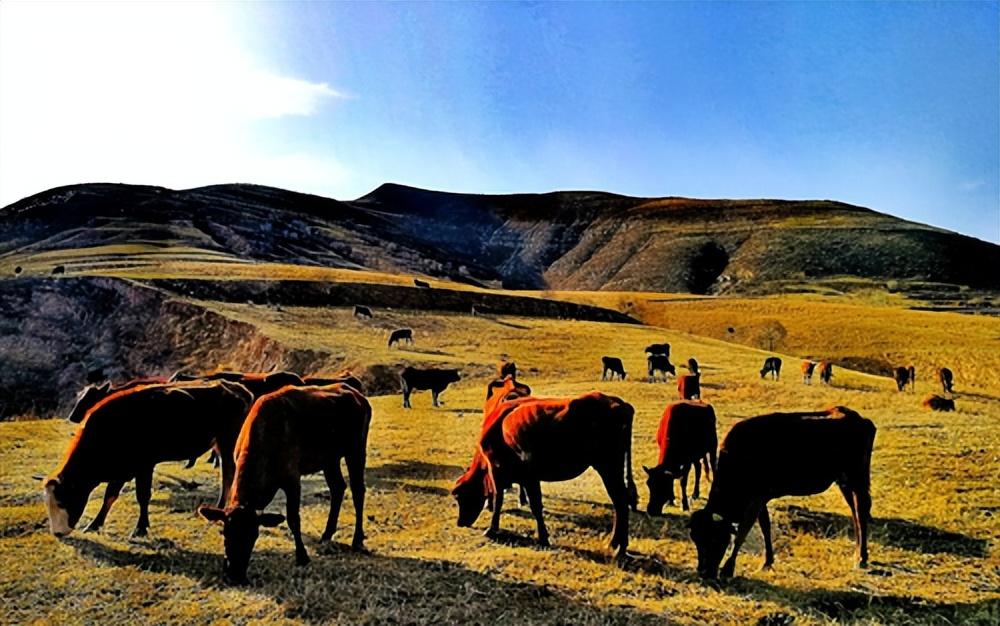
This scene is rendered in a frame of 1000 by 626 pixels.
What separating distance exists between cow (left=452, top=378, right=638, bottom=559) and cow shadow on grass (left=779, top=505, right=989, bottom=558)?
3.99 m

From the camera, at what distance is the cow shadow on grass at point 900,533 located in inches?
430

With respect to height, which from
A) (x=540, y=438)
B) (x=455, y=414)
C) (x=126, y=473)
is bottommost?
(x=455, y=414)

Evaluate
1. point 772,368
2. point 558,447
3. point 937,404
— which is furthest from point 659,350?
point 558,447

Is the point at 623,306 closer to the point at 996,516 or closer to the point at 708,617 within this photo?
the point at 996,516

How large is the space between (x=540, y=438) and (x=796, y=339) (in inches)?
2171

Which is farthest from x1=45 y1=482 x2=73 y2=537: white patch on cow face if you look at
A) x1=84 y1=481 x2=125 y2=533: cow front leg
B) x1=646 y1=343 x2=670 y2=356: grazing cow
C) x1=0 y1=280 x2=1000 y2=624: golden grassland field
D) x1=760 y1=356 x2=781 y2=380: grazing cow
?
x1=646 y1=343 x2=670 y2=356: grazing cow

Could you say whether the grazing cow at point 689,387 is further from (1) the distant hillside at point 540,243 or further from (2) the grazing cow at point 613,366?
(1) the distant hillside at point 540,243

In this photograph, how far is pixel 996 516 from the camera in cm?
1243

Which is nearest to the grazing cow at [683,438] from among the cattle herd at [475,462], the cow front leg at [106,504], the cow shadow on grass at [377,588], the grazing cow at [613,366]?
the cattle herd at [475,462]

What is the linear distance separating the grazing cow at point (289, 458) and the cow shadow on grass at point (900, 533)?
8.07 m

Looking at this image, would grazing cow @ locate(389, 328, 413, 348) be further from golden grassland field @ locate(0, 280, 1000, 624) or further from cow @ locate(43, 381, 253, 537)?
cow @ locate(43, 381, 253, 537)

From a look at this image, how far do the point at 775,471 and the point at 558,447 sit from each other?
3.28 m

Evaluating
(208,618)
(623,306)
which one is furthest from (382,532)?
(623,306)

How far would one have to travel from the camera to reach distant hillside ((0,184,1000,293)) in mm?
112250
